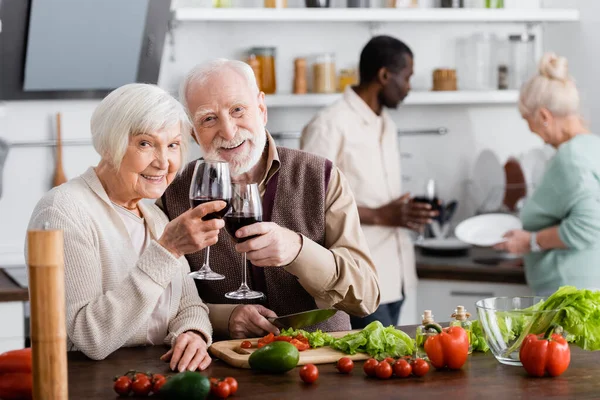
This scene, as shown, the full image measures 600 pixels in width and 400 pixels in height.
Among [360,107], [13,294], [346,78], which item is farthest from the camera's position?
[346,78]

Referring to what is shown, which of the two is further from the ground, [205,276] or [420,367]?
[205,276]

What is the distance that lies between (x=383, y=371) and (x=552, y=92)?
2.11 metres

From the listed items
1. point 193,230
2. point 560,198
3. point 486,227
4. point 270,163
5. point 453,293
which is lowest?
point 453,293

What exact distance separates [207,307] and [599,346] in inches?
36.8

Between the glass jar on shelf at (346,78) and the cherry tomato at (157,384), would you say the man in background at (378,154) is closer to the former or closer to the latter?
the glass jar on shelf at (346,78)

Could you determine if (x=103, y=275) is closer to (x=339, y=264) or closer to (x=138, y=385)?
(x=138, y=385)

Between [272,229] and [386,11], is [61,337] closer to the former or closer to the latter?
[272,229]

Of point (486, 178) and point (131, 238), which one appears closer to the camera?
point (131, 238)

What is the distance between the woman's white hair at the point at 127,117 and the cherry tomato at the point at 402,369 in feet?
2.52

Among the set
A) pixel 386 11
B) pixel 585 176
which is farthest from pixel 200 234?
pixel 386 11

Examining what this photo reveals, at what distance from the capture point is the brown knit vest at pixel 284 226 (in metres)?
2.46

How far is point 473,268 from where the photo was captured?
13.9 ft

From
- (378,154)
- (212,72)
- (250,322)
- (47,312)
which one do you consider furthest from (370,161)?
(47,312)

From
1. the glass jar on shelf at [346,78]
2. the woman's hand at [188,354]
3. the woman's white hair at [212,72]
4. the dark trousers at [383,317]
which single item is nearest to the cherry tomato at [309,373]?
the woman's hand at [188,354]
